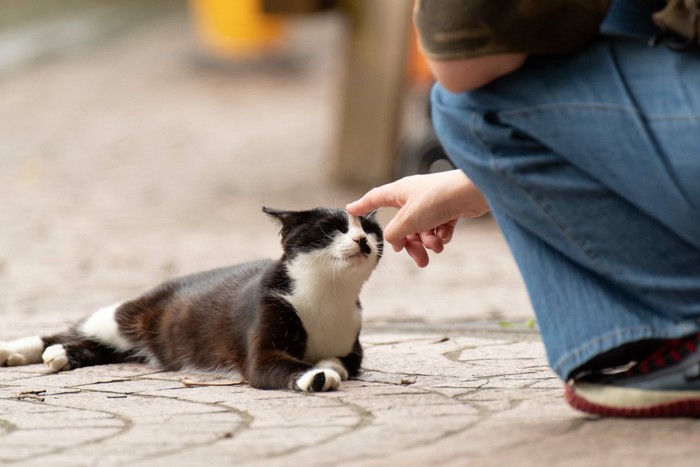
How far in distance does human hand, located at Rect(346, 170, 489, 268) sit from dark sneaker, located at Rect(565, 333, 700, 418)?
1.75ft

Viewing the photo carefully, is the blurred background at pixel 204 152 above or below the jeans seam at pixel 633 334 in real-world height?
below

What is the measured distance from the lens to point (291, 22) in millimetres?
20062

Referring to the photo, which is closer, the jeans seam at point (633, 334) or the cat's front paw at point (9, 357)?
the jeans seam at point (633, 334)

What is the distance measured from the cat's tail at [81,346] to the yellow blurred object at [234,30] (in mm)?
13181

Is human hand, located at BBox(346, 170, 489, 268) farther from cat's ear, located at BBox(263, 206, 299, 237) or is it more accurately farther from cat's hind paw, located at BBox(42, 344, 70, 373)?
cat's hind paw, located at BBox(42, 344, 70, 373)

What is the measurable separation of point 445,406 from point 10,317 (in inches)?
102

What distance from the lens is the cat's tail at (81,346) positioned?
355 cm

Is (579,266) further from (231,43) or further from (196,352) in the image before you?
(231,43)

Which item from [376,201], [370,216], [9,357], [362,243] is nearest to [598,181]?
[376,201]

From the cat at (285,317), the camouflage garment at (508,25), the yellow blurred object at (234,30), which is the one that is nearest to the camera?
the camouflage garment at (508,25)

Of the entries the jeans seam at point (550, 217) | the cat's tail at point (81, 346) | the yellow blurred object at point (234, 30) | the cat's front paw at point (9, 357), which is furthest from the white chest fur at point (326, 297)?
the yellow blurred object at point (234, 30)

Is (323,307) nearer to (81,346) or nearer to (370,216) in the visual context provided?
(370,216)

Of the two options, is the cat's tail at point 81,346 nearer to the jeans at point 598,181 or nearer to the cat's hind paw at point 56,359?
the cat's hind paw at point 56,359

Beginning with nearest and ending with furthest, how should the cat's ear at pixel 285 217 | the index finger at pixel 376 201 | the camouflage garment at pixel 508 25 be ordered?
the camouflage garment at pixel 508 25
the index finger at pixel 376 201
the cat's ear at pixel 285 217
